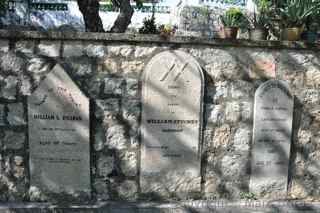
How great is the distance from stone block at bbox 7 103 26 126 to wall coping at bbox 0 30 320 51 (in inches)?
24.4

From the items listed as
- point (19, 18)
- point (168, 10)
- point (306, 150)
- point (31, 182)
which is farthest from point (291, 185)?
point (19, 18)

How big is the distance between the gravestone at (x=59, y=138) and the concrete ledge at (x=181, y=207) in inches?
5.9

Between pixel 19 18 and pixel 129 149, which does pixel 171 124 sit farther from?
pixel 19 18

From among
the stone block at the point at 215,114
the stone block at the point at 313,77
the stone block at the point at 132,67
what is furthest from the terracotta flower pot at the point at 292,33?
the stone block at the point at 132,67

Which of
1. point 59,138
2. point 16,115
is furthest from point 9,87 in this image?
point 59,138

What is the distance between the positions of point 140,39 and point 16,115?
4.42 feet

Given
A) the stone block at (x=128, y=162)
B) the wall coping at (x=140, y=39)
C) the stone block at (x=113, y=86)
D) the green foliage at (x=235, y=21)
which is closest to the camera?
the wall coping at (x=140, y=39)

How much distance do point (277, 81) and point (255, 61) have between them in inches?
11.5

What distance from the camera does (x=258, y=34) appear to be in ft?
13.1

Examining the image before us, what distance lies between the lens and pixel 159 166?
3.82 metres

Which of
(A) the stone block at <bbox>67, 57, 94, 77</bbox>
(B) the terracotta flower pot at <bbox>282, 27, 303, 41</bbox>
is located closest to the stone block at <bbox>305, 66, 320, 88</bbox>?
(B) the terracotta flower pot at <bbox>282, 27, 303, 41</bbox>

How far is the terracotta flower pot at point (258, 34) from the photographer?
397 centimetres

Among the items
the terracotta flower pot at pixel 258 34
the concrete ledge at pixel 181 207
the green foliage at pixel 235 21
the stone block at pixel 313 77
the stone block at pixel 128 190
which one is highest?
the green foliage at pixel 235 21

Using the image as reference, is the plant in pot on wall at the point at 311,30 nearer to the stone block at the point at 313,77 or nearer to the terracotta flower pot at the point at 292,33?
the terracotta flower pot at the point at 292,33
